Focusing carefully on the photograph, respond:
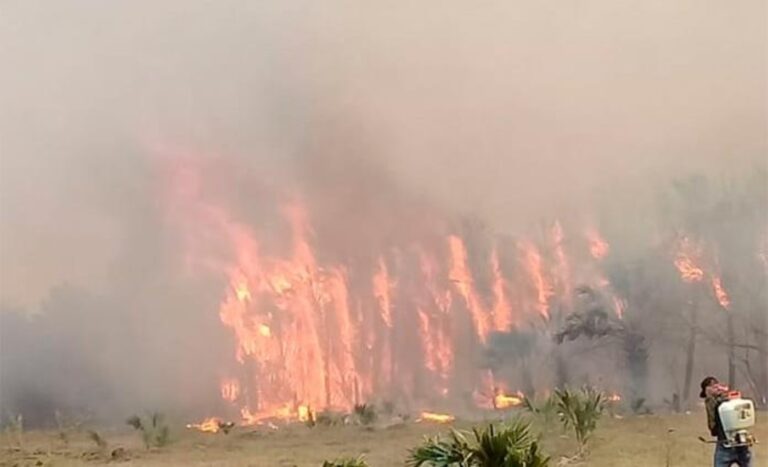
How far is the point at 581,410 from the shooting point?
25.2 feet

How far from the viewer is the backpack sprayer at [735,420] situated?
20.1 feet

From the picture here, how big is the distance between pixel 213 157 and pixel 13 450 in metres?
2.93

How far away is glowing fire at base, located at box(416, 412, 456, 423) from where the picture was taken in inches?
313

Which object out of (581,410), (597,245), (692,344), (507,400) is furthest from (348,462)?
(692,344)

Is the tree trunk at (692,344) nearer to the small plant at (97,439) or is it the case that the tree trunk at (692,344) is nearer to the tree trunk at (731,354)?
the tree trunk at (731,354)

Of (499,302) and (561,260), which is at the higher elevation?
(561,260)

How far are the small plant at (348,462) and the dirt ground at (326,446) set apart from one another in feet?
0.60

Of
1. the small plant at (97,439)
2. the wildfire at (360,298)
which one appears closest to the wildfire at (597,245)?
the wildfire at (360,298)

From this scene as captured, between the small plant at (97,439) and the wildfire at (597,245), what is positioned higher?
the wildfire at (597,245)

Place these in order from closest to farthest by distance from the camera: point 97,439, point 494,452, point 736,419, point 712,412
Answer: point 494,452 → point 736,419 → point 712,412 → point 97,439

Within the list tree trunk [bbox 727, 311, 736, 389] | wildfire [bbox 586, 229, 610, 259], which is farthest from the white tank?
wildfire [bbox 586, 229, 610, 259]

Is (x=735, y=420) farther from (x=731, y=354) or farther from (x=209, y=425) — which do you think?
(x=209, y=425)

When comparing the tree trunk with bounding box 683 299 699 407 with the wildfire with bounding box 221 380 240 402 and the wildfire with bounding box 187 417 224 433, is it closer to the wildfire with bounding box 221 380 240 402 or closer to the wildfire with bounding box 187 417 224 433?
the wildfire with bounding box 221 380 240 402

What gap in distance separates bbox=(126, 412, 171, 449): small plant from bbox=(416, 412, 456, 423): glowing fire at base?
6.88 ft
